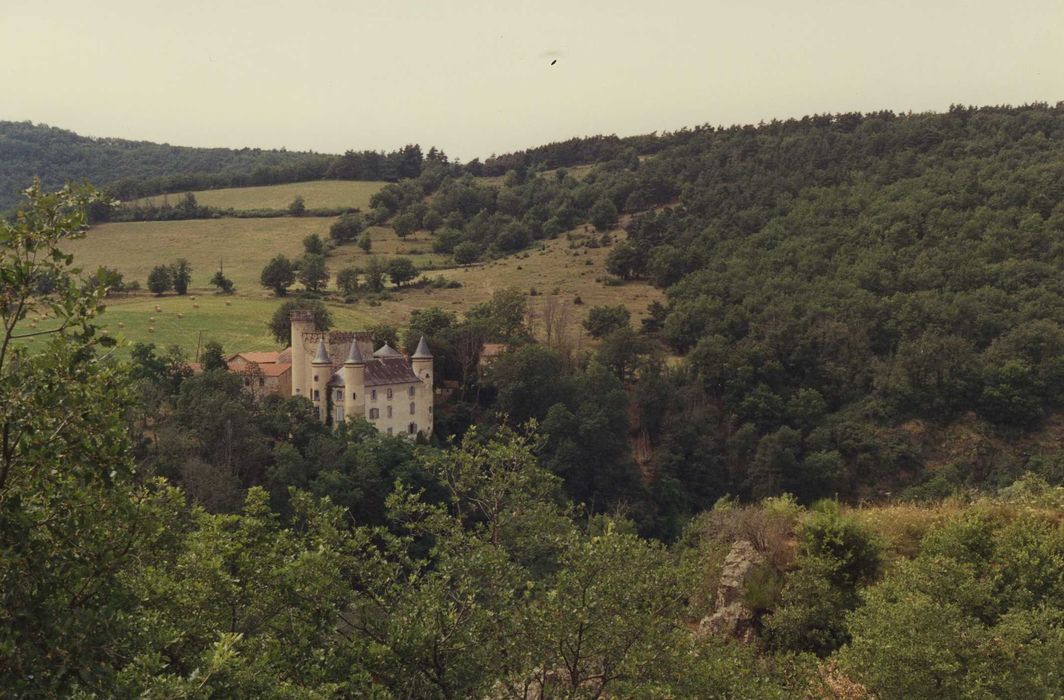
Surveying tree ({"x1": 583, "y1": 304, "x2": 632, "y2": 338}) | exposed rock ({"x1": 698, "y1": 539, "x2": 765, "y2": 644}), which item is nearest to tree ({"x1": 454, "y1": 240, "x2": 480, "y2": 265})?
tree ({"x1": 583, "y1": 304, "x2": 632, "y2": 338})

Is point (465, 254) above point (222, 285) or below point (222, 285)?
above

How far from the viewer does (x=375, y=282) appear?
8175 cm

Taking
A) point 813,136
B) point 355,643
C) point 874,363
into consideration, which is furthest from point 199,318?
point 813,136

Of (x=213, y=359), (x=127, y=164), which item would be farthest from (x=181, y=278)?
(x=127, y=164)

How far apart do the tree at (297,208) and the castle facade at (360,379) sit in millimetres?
62329

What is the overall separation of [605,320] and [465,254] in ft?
97.9

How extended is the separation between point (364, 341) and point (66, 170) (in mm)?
135551

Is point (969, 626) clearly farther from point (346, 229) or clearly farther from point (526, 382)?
point (346, 229)

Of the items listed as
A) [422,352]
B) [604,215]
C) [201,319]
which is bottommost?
[422,352]

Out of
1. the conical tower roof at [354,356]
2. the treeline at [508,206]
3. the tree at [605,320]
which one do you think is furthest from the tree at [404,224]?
the conical tower roof at [354,356]

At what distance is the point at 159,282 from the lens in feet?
247

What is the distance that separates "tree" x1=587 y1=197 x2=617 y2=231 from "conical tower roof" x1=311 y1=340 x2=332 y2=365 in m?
63.3

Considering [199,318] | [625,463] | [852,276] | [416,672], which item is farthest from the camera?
[852,276]

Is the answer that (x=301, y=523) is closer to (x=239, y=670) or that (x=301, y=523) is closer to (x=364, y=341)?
(x=364, y=341)
